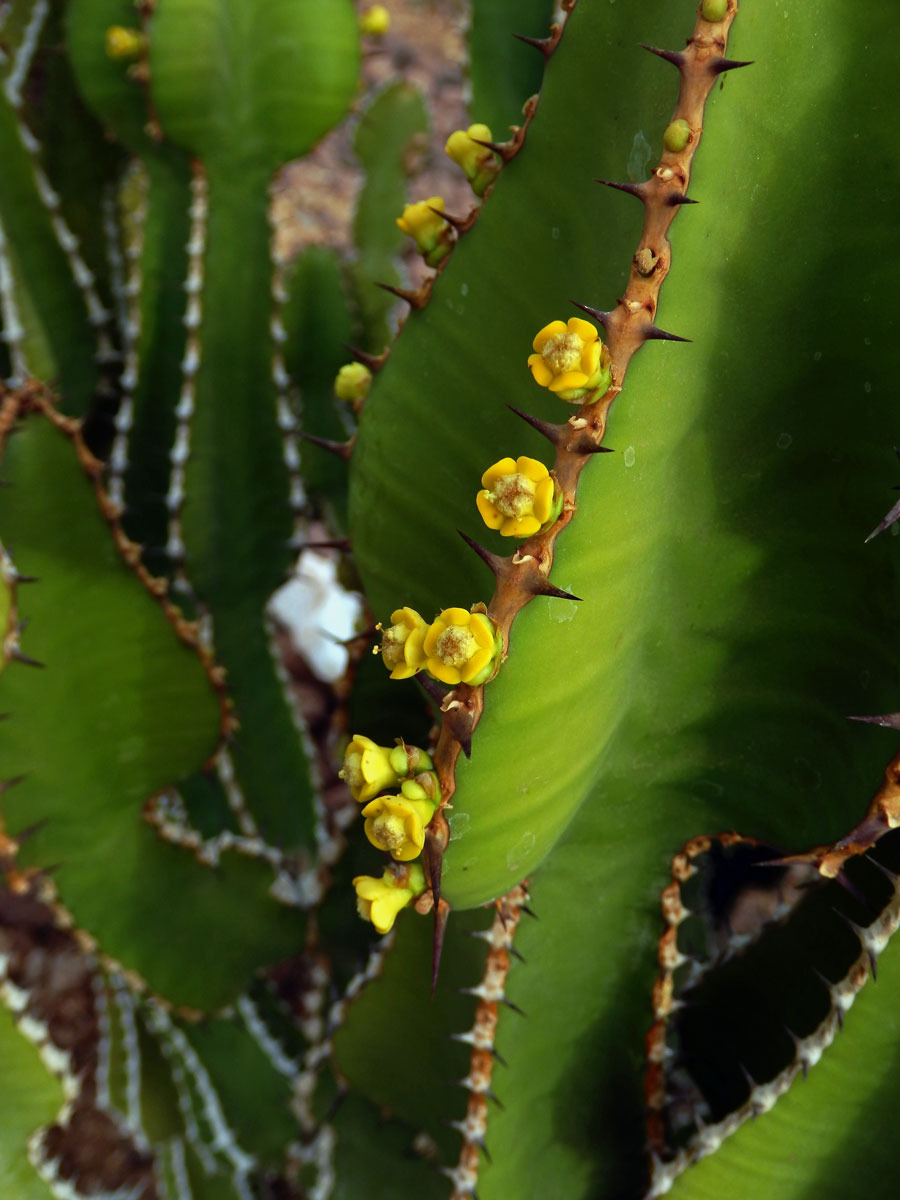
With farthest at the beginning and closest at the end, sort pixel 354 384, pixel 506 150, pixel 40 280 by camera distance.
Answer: pixel 40 280 < pixel 354 384 < pixel 506 150

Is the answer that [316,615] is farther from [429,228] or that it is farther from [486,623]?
[486,623]

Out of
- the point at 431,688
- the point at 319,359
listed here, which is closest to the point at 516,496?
the point at 431,688

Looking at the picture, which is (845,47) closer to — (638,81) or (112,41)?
(638,81)

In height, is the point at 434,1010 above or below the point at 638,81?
below

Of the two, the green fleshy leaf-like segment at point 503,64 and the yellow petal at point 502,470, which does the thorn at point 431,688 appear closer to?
Result: the yellow petal at point 502,470

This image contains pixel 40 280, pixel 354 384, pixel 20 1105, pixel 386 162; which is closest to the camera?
pixel 354 384

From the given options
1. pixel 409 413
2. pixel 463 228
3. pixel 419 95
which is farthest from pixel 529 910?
pixel 419 95

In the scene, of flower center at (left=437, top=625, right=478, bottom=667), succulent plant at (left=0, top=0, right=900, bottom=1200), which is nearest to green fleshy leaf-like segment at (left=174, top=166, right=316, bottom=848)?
succulent plant at (left=0, top=0, right=900, bottom=1200)
